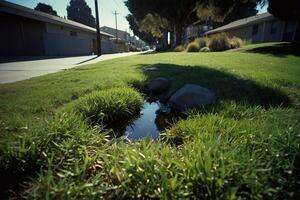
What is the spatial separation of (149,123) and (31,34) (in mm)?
18619

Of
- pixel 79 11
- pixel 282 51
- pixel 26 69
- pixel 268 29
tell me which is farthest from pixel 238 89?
pixel 79 11

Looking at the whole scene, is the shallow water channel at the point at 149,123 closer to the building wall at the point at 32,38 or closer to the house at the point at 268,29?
the building wall at the point at 32,38

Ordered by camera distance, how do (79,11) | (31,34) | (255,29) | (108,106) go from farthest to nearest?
(79,11)
(255,29)
(31,34)
(108,106)

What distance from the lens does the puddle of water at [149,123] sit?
9.24 ft

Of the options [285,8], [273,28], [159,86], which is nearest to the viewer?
[159,86]

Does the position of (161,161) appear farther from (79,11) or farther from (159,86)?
(79,11)

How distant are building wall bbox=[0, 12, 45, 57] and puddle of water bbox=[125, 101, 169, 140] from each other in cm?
1664

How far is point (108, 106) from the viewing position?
3150 mm

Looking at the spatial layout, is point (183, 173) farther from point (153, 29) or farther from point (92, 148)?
point (153, 29)

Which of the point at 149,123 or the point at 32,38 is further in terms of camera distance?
the point at 32,38

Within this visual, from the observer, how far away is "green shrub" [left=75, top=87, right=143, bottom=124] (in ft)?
9.73

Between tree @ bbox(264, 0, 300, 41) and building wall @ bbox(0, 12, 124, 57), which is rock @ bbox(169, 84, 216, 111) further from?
building wall @ bbox(0, 12, 124, 57)

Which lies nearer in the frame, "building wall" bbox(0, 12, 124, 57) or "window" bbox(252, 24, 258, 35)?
"building wall" bbox(0, 12, 124, 57)

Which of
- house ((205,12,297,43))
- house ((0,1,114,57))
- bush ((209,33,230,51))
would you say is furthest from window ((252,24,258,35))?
house ((0,1,114,57))
